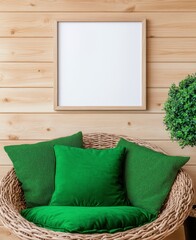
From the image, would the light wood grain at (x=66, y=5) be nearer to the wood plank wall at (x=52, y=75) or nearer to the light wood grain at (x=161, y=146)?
the wood plank wall at (x=52, y=75)

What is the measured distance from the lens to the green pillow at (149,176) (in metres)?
2.14

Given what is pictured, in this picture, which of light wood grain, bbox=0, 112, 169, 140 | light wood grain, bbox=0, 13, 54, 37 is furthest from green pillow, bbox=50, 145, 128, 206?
light wood grain, bbox=0, 13, 54, 37

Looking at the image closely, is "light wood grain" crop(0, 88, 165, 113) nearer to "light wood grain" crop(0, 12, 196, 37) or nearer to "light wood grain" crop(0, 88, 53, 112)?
"light wood grain" crop(0, 88, 53, 112)

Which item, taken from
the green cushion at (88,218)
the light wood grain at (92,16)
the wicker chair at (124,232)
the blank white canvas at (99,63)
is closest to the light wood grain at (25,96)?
the blank white canvas at (99,63)

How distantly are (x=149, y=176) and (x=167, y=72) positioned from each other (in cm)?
71

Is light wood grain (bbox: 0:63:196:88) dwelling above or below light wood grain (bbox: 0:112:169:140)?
above

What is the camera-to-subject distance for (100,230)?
1867 millimetres

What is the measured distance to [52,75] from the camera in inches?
103

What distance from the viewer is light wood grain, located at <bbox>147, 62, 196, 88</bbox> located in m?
2.62

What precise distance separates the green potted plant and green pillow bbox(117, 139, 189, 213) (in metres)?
0.12

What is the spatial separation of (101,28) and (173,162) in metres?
0.92

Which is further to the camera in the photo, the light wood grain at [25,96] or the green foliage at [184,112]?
the light wood grain at [25,96]

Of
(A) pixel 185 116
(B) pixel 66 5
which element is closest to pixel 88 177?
(A) pixel 185 116

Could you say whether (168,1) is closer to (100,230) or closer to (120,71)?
(120,71)
